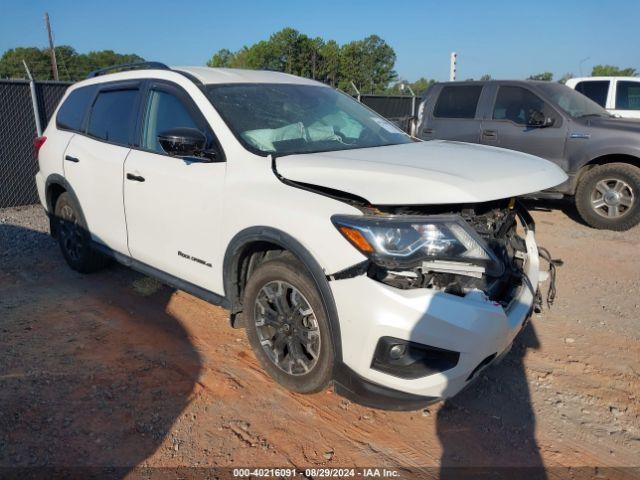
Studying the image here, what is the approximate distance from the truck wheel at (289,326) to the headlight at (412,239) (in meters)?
0.42

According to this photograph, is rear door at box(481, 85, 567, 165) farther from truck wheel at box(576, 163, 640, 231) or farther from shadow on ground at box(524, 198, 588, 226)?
shadow on ground at box(524, 198, 588, 226)

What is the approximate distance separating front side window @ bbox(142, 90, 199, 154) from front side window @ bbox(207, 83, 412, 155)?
0.28 metres

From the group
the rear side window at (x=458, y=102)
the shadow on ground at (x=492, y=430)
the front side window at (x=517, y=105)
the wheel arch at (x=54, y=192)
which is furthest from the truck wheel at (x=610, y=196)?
the wheel arch at (x=54, y=192)

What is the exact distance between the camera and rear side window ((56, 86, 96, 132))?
4.77 metres

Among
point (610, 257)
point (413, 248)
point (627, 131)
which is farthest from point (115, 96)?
point (627, 131)

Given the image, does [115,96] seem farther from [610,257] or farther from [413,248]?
[610,257]

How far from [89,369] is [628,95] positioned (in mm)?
10053

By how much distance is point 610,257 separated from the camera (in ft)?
19.1

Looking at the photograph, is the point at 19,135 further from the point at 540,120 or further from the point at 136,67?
the point at 540,120

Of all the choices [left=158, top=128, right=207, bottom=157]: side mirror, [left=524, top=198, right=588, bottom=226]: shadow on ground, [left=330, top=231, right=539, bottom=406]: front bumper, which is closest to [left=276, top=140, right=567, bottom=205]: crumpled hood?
[left=330, top=231, right=539, bottom=406]: front bumper

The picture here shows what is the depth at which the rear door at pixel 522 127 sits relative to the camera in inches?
282

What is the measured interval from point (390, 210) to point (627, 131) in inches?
223

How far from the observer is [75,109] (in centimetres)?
493

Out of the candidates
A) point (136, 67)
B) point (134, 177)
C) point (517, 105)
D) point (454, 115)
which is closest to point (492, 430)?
point (134, 177)
